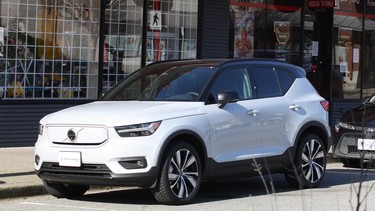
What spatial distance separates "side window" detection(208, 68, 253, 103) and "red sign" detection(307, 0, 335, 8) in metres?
8.91

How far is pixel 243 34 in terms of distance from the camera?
54.0 ft

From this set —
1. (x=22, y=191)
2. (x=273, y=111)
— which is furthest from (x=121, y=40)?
(x=22, y=191)

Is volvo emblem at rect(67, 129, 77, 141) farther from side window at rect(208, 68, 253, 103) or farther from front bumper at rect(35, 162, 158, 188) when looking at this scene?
side window at rect(208, 68, 253, 103)

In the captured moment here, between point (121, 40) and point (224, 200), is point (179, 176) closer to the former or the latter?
point (224, 200)

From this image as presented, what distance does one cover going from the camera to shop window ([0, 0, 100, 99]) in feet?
42.1

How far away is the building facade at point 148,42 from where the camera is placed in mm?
12945

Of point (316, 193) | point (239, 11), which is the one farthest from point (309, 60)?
point (316, 193)

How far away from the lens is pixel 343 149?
487 inches

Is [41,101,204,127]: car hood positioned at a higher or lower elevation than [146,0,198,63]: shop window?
lower

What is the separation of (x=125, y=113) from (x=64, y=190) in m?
1.51

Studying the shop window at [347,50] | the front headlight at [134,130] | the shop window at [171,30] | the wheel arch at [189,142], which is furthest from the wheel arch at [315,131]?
the shop window at [347,50]

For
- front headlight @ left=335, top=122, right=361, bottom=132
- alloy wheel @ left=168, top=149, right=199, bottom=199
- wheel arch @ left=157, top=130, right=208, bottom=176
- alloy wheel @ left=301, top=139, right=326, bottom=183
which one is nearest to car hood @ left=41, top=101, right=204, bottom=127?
wheel arch @ left=157, top=130, right=208, bottom=176

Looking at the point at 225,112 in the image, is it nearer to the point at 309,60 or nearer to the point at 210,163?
the point at 210,163

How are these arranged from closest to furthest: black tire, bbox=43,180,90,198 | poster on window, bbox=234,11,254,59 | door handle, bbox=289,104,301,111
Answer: black tire, bbox=43,180,90,198 < door handle, bbox=289,104,301,111 < poster on window, bbox=234,11,254,59
